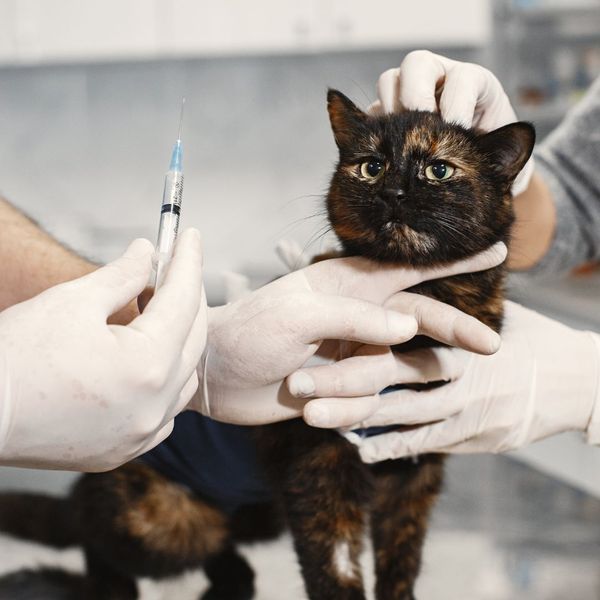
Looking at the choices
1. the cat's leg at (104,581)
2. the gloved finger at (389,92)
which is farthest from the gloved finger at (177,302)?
the cat's leg at (104,581)

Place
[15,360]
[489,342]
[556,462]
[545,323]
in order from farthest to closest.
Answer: [556,462] < [545,323] < [489,342] < [15,360]

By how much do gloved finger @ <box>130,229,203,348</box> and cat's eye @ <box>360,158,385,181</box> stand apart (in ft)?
0.84

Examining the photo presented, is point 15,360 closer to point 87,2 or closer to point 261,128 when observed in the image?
point 87,2

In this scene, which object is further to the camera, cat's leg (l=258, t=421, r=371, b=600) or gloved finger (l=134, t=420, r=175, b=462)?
cat's leg (l=258, t=421, r=371, b=600)

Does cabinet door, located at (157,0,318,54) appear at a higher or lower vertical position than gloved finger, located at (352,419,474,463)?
higher

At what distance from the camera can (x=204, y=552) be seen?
4.02 ft

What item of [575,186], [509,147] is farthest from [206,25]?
[509,147]

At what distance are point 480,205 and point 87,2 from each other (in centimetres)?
231

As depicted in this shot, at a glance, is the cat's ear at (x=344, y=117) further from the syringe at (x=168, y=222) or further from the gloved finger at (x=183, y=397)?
the gloved finger at (x=183, y=397)

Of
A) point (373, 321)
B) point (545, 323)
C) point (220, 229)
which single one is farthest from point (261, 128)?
point (373, 321)

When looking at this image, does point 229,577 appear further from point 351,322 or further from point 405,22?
point 405,22

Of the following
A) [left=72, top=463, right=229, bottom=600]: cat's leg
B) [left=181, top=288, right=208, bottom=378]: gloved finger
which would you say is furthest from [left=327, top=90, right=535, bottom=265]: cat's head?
[left=72, top=463, right=229, bottom=600]: cat's leg

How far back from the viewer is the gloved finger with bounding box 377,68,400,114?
1098mm

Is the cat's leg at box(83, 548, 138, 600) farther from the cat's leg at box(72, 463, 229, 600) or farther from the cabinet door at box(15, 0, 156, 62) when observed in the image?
the cabinet door at box(15, 0, 156, 62)
